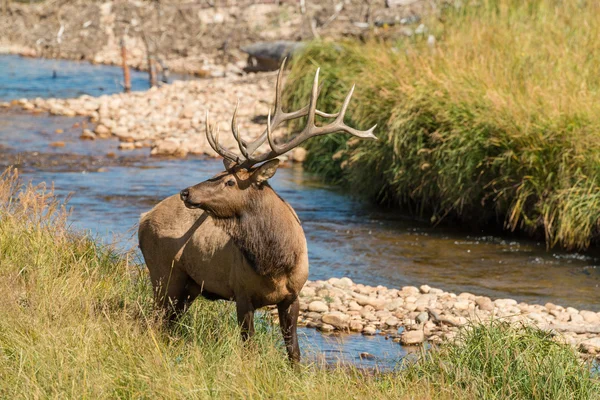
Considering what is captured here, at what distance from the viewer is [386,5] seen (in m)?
20.6

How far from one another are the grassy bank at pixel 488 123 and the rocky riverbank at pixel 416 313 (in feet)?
6.21

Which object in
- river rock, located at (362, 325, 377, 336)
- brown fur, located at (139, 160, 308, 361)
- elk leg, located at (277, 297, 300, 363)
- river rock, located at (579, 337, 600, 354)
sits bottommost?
river rock, located at (362, 325, 377, 336)

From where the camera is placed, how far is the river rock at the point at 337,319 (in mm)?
7348

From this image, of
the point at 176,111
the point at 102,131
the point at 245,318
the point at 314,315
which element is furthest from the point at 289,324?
the point at 176,111

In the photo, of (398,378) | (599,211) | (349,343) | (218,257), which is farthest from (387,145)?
(398,378)

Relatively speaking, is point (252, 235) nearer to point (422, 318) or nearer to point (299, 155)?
point (422, 318)

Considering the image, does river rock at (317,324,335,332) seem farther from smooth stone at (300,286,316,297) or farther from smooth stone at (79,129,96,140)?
smooth stone at (79,129,96,140)

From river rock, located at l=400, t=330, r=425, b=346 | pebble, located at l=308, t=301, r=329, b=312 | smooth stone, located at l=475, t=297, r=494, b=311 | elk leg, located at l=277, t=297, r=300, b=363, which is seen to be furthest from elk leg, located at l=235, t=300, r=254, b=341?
smooth stone, located at l=475, t=297, r=494, b=311

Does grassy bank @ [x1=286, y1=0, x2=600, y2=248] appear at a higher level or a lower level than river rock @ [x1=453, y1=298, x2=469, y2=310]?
higher

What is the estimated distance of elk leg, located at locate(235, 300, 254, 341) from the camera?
5516 millimetres

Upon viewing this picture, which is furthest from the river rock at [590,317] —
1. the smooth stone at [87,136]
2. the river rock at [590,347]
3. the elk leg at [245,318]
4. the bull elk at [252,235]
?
the smooth stone at [87,136]

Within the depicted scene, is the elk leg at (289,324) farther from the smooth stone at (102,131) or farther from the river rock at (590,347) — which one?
the smooth stone at (102,131)

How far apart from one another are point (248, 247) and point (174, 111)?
12568 mm

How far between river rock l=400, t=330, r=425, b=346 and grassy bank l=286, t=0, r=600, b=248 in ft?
9.96
